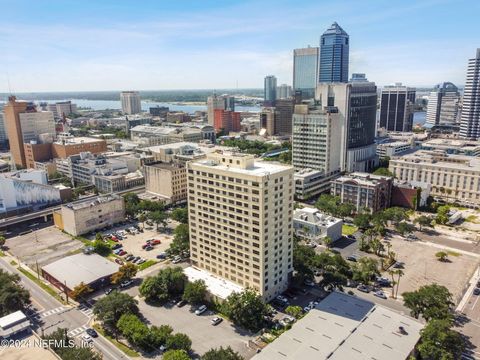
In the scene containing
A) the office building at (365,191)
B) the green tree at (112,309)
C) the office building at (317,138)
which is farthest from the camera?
the office building at (317,138)

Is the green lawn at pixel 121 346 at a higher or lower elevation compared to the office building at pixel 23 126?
lower

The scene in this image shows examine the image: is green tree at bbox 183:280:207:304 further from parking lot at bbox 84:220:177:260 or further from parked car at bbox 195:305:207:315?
parking lot at bbox 84:220:177:260

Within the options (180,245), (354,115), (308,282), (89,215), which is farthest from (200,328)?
(354,115)

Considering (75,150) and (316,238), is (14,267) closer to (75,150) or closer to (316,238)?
(316,238)

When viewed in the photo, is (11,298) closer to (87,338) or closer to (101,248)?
(87,338)

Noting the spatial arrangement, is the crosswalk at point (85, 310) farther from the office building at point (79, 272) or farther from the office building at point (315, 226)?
the office building at point (315, 226)

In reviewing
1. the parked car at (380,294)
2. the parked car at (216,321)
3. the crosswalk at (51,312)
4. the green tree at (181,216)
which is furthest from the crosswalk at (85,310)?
the parked car at (380,294)

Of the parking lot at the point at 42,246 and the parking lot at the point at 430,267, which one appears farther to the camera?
the parking lot at the point at 42,246

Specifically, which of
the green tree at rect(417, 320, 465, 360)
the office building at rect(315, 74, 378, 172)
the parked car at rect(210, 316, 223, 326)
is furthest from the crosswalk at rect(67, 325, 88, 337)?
the office building at rect(315, 74, 378, 172)
